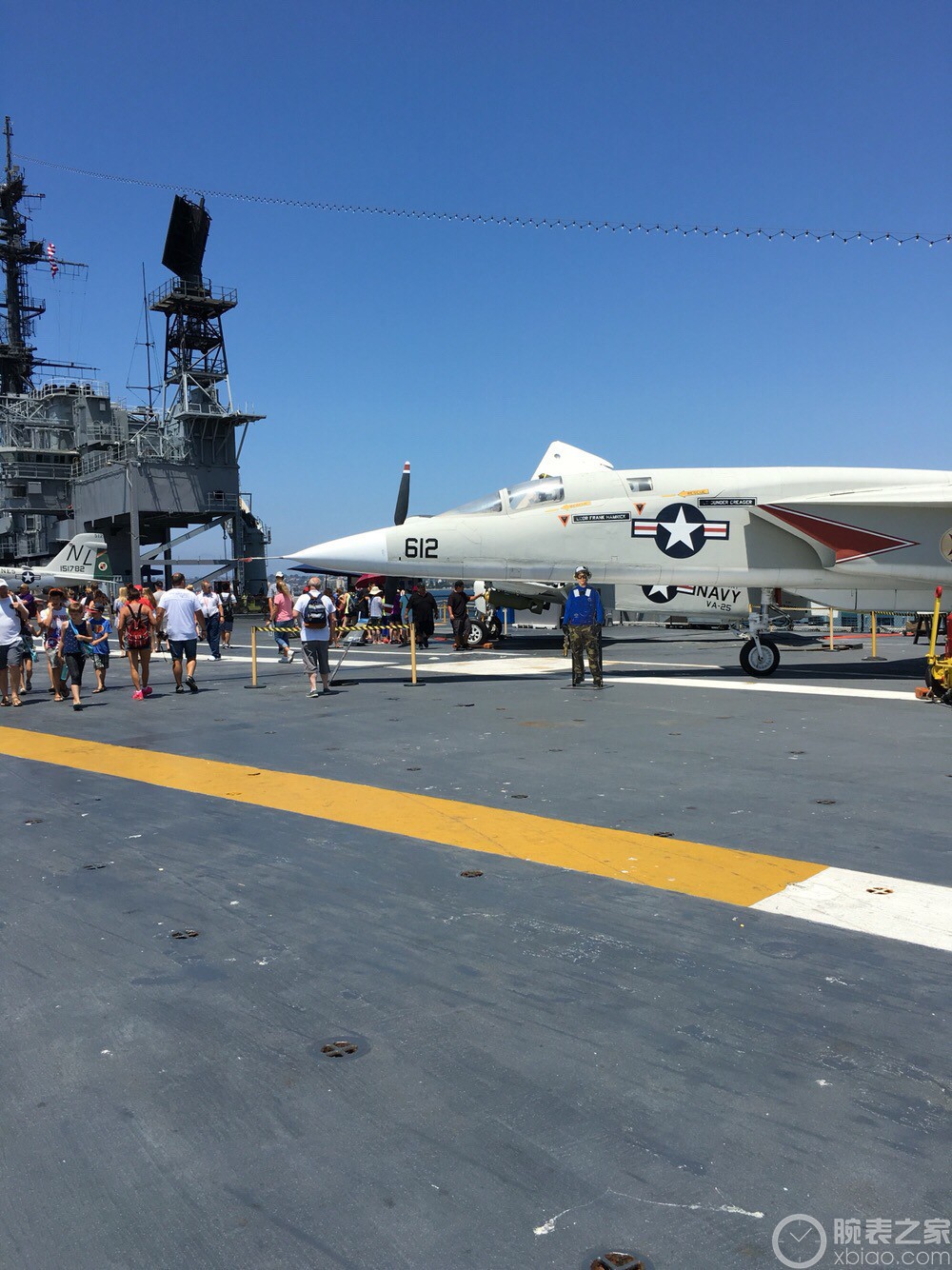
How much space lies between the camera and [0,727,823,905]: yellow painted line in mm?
4691

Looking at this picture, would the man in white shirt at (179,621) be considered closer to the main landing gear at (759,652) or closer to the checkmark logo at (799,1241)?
the main landing gear at (759,652)

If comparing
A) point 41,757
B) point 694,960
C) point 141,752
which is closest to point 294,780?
point 141,752

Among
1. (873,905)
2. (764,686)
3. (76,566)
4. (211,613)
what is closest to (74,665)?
(211,613)

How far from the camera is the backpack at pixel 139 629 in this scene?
1298cm

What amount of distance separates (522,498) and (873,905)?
35.3 ft

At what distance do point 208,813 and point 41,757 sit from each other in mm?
3448

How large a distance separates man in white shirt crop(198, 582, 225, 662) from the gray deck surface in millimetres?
13280

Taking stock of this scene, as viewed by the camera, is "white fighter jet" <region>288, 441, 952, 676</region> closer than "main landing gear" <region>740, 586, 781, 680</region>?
Yes

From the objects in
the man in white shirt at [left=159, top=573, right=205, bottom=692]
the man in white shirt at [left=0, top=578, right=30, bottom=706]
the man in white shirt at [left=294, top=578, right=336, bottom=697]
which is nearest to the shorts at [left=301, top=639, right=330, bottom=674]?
the man in white shirt at [left=294, top=578, right=336, bottom=697]

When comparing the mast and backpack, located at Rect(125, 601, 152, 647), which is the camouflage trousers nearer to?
backpack, located at Rect(125, 601, 152, 647)

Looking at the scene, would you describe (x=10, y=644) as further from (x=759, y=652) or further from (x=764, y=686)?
(x=759, y=652)

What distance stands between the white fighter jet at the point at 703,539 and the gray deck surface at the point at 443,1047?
7888 mm

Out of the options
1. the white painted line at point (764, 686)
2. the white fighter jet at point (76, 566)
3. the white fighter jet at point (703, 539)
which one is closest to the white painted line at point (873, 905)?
the white painted line at point (764, 686)

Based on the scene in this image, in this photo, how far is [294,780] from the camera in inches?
287
